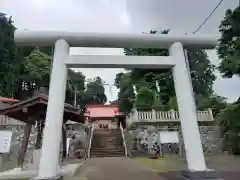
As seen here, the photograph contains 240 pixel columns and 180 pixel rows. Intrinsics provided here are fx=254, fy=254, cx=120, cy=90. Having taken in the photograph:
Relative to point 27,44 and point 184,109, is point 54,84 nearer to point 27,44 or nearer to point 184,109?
point 27,44

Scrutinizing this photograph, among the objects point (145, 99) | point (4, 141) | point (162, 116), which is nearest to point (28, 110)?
point (4, 141)

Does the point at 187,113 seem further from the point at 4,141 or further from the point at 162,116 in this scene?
the point at 162,116

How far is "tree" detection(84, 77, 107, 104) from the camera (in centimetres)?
4431

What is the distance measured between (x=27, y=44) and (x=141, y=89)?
1501 cm

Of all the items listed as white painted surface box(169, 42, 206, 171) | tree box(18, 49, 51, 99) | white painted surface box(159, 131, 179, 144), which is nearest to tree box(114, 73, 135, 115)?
tree box(18, 49, 51, 99)

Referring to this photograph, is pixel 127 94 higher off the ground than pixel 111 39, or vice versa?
pixel 127 94

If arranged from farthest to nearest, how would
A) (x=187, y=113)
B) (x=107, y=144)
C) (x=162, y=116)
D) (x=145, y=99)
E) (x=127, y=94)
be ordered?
(x=127, y=94) → (x=145, y=99) → (x=162, y=116) → (x=107, y=144) → (x=187, y=113)

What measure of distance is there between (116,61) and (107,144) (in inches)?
503

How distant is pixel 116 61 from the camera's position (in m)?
6.71

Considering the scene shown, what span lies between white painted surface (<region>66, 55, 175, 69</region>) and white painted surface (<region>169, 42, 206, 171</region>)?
0.29 metres

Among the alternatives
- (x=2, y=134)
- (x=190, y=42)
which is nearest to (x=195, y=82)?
(x=190, y=42)

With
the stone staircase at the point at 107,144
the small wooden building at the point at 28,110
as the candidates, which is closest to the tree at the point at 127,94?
the stone staircase at the point at 107,144

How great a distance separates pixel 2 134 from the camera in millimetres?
8109

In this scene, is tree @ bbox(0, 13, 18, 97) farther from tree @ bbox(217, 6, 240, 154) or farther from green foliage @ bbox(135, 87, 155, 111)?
tree @ bbox(217, 6, 240, 154)
